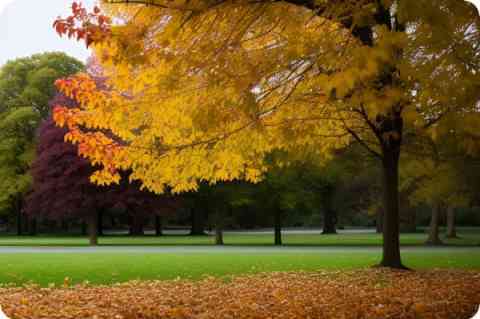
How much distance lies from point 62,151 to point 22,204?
416 centimetres

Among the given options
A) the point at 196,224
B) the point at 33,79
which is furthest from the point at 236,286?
the point at 196,224

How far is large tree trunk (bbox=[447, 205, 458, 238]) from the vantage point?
15416 mm

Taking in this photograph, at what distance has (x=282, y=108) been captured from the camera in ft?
34.8

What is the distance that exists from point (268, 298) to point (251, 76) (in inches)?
121

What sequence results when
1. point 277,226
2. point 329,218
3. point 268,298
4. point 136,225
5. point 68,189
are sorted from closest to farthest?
point 268,298 → point 68,189 → point 277,226 → point 329,218 → point 136,225

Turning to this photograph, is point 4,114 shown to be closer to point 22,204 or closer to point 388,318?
point 22,204

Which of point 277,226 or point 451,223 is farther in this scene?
point 277,226

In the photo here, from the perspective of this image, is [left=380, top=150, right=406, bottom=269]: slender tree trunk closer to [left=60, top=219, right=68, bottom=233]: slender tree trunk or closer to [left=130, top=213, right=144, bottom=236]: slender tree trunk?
[left=60, top=219, right=68, bottom=233]: slender tree trunk

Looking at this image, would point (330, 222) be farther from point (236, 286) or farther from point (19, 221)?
point (236, 286)

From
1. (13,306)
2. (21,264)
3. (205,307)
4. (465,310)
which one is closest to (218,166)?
(205,307)

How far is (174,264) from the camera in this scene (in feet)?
44.2

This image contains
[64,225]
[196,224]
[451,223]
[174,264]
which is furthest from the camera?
[196,224]

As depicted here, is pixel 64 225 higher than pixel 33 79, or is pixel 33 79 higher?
pixel 33 79

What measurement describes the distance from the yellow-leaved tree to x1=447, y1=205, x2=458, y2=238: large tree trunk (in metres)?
4.85
